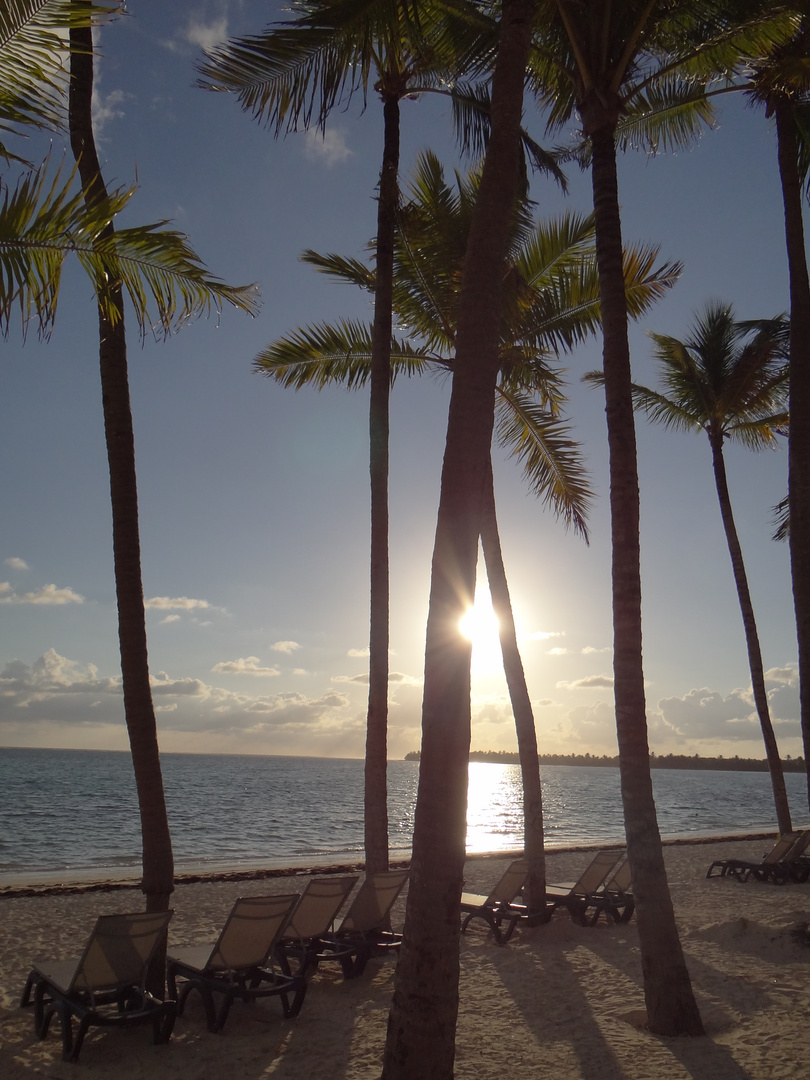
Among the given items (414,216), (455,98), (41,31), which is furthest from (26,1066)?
(455,98)

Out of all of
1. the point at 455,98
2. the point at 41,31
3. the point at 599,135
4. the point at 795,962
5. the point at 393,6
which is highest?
the point at 455,98

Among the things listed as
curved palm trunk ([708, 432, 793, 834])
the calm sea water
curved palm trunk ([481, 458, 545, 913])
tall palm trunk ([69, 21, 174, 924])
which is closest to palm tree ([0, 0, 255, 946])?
tall palm trunk ([69, 21, 174, 924])

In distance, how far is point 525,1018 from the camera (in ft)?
19.9

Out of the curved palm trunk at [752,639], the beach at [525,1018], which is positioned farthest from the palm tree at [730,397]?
the beach at [525,1018]

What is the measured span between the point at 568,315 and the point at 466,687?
30.2 feet

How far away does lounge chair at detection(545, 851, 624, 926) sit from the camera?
31.3 feet

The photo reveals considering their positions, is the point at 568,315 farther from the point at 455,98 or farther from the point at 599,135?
the point at 599,135

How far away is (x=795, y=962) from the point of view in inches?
296

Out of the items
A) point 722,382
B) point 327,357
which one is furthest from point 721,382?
point 327,357

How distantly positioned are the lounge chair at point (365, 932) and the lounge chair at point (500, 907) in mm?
1538

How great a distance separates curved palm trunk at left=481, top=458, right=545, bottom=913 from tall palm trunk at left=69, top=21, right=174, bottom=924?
450 centimetres

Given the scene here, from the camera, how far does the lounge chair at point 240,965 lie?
18.9 ft

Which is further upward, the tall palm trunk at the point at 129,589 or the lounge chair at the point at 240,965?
the tall palm trunk at the point at 129,589

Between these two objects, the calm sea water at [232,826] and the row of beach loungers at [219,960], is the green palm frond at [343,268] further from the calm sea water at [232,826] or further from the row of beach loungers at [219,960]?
the calm sea water at [232,826]
